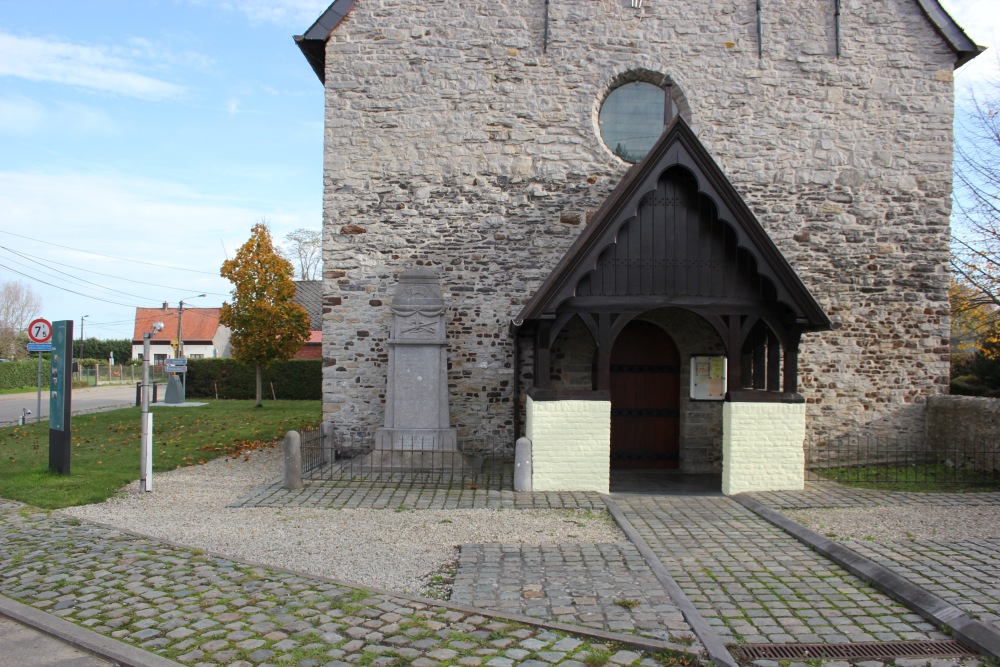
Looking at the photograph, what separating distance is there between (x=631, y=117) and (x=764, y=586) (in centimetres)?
891

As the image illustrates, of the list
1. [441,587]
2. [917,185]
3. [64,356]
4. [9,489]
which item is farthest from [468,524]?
[917,185]

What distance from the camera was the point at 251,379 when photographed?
A: 31.4 m

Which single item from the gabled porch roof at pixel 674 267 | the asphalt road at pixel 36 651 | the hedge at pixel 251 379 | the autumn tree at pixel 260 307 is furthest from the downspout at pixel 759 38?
the hedge at pixel 251 379

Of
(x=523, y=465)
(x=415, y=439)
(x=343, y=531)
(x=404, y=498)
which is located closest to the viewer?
(x=343, y=531)

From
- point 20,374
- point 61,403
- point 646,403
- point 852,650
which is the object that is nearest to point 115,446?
point 61,403

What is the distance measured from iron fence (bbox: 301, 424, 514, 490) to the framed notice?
327 cm

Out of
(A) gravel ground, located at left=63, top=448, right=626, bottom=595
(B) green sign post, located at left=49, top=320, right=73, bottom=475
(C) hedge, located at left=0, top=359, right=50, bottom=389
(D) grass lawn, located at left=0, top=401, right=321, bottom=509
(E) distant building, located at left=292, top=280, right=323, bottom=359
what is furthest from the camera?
(E) distant building, located at left=292, top=280, right=323, bottom=359

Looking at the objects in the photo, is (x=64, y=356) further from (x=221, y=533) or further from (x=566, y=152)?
(x=566, y=152)

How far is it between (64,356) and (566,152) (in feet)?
27.3

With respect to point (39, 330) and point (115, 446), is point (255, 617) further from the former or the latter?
point (39, 330)

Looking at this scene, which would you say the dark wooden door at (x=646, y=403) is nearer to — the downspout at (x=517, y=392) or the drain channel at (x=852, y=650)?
the downspout at (x=517, y=392)

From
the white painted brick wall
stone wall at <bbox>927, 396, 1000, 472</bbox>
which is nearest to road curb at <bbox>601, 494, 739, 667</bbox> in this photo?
the white painted brick wall

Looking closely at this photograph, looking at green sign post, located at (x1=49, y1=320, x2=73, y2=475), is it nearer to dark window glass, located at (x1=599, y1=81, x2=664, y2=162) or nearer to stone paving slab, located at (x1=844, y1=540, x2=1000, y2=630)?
dark window glass, located at (x1=599, y1=81, x2=664, y2=162)

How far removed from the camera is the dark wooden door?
11.6 metres
